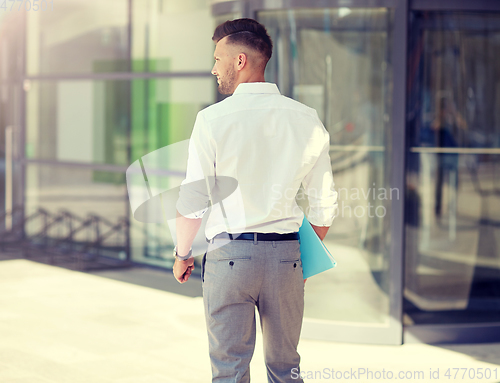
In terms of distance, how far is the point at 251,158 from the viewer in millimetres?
2361

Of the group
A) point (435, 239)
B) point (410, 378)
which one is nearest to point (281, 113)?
point (410, 378)

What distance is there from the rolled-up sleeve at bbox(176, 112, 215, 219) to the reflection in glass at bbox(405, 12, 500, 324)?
3.04m

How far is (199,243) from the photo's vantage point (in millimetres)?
2602

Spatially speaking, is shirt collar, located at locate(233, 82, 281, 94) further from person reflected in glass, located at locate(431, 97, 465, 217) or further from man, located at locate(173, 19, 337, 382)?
person reflected in glass, located at locate(431, 97, 465, 217)

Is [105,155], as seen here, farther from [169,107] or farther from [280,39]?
[280,39]

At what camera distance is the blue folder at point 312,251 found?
2.61 meters

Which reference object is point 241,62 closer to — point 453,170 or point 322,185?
point 322,185

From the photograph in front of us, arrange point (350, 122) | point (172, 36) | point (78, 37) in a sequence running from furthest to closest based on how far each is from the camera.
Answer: point (78, 37), point (172, 36), point (350, 122)

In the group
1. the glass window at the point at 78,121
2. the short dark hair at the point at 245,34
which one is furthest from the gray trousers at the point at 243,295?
the glass window at the point at 78,121

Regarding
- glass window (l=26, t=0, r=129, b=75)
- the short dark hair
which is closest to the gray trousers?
the short dark hair

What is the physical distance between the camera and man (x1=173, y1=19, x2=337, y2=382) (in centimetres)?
237

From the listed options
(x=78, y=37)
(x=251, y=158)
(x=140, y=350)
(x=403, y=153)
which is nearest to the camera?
(x=251, y=158)

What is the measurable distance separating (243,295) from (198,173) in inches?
19.4

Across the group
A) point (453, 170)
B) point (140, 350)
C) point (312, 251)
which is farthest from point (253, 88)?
point (453, 170)
